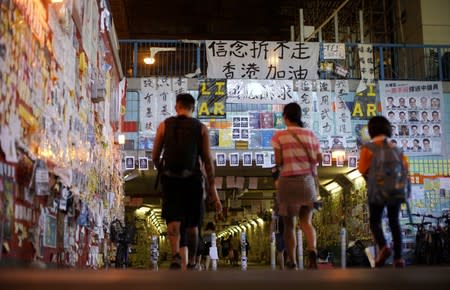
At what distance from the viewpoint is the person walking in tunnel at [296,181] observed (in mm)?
6137

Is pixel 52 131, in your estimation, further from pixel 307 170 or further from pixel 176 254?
pixel 307 170

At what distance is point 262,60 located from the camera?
1466cm

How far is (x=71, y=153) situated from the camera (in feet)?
26.2

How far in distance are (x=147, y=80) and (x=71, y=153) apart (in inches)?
261

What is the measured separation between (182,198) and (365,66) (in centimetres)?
999

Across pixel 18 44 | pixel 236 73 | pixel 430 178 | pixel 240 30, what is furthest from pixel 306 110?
pixel 240 30

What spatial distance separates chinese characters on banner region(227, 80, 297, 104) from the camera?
14.3m

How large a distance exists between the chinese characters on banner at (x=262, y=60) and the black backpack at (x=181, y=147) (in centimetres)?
852

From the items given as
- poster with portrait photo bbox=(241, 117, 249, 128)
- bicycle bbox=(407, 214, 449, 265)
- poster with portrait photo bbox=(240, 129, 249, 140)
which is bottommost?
bicycle bbox=(407, 214, 449, 265)

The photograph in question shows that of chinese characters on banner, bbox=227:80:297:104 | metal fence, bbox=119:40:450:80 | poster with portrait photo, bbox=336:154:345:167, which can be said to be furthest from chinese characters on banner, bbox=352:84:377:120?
chinese characters on banner, bbox=227:80:297:104

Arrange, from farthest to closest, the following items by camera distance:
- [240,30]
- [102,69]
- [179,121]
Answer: [240,30] → [102,69] → [179,121]

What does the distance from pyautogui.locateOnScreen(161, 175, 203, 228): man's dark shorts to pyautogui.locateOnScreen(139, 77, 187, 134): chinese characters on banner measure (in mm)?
8363

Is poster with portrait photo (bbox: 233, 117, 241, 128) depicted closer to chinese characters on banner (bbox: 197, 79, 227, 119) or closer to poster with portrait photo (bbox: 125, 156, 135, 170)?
chinese characters on banner (bbox: 197, 79, 227, 119)

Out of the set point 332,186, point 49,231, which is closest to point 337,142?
point 332,186
